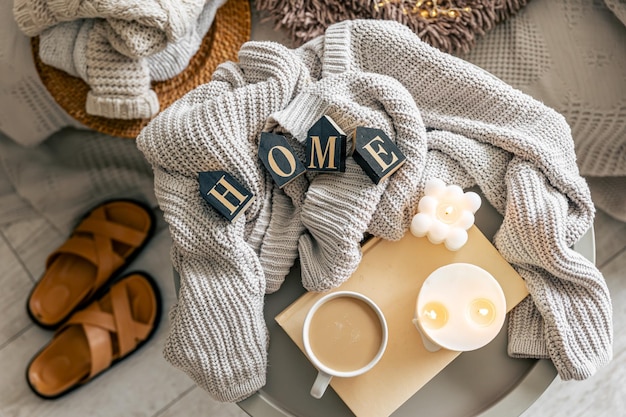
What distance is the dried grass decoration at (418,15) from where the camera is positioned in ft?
3.08

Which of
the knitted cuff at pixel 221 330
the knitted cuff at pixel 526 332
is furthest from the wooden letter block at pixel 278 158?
the knitted cuff at pixel 526 332

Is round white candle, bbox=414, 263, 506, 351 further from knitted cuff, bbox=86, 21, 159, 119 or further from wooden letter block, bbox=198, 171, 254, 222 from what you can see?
knitted cuff, bbox=86, 21, 159, 119

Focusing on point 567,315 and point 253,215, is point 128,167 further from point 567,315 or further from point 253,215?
point 567,315

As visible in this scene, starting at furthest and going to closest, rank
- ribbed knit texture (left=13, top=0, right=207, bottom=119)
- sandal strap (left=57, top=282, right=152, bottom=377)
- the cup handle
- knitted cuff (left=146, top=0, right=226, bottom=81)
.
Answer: sandal strap (left=57, top=282, right=152, bottom=377)
knitted cuff (left=146, top=0, right=226, bottom=81)
ribbed knit texture (left=13, top=0, right=207, bottom=119)
the cup handle

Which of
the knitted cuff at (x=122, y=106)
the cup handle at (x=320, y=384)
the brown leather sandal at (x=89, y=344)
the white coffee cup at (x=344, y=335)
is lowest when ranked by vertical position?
the brown leather sandal at (x=89, y=344)

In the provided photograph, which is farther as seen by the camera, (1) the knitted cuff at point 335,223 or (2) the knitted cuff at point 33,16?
(2) the knitted cuff at point 33,16

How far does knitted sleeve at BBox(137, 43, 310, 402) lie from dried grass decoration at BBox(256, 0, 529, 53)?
0.27 m

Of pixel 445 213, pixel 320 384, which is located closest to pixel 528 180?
pixel 445 213

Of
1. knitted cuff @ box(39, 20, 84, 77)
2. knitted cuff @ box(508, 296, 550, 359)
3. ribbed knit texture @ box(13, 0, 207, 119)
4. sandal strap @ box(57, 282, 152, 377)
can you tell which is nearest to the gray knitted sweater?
knitted cuff @ box(508, 296, 550, 359)

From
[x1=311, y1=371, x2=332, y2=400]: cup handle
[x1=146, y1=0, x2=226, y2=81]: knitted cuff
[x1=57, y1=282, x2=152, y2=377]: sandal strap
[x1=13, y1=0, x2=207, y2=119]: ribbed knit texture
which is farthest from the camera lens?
[x1=57, y1=282, x2=152, y2=377]: sandal strap

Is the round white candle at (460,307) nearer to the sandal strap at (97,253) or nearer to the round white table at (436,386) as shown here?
the round white table at (436,386)

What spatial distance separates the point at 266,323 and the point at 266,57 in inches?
14.3

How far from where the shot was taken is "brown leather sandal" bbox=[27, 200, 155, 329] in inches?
46.3

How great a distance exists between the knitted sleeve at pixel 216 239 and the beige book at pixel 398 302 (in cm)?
6
